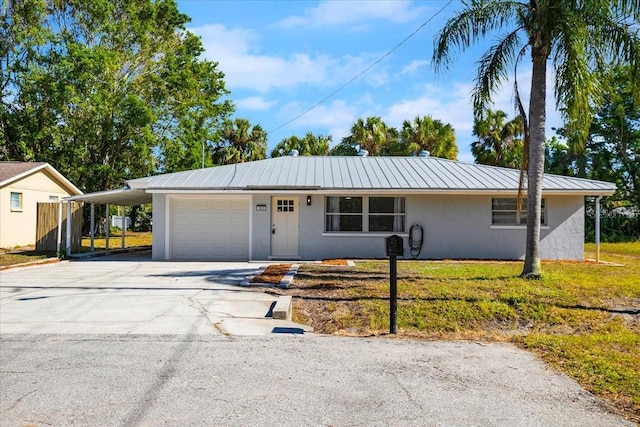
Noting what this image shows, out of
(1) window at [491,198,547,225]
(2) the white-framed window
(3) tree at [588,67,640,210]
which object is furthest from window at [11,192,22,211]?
(3) tree at [588,67,640,210]

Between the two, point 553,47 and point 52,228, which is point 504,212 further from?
point 52,228

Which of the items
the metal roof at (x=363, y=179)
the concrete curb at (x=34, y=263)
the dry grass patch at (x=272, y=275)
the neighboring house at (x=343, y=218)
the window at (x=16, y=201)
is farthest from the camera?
the window at (x=16, y=201)

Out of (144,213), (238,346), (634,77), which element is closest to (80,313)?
(238,346)

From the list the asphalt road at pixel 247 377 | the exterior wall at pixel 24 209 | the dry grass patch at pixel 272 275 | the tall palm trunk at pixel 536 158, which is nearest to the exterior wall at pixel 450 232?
the dry grass patch at pixel 272 275

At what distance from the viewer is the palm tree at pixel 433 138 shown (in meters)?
31.0

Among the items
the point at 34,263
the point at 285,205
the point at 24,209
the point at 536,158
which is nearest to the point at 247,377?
the point at 536,158

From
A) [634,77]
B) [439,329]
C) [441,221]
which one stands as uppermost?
[634,77]

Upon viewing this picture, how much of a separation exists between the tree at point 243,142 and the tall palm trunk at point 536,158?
27918mm

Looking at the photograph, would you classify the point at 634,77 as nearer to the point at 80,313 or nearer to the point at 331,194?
the point at 331,194

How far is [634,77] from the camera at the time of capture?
991 centimetres

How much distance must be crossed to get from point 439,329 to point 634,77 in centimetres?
716

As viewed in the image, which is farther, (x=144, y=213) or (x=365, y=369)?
(x=144, y=213)

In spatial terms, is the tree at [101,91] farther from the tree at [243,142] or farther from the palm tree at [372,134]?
the palm tree at [372,134]

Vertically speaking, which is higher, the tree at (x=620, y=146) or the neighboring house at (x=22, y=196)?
the tree at (x=620, y=146)
